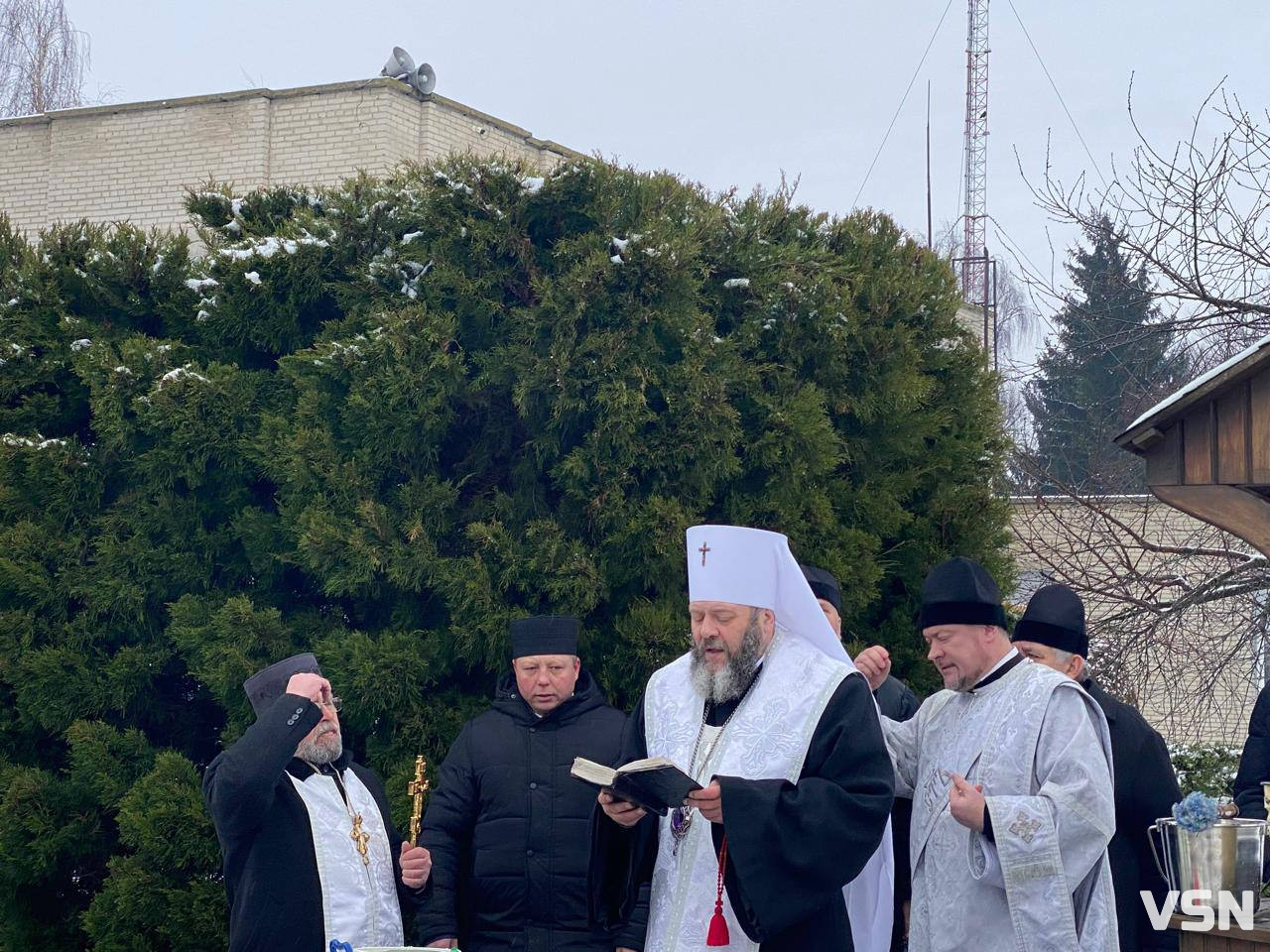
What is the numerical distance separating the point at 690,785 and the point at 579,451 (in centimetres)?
272

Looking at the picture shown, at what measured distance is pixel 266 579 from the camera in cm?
687

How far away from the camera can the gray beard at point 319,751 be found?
470 cm

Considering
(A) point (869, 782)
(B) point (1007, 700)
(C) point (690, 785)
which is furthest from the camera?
(B) point (1007, 700)

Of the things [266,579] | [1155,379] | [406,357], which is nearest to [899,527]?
[406,357]

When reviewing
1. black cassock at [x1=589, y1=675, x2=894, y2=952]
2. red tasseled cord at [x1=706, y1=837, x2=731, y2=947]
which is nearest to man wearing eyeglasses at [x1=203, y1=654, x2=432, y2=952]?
black cassock at [x1=589, y1=675, x2=894, y2=952]

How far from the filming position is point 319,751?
4.74m

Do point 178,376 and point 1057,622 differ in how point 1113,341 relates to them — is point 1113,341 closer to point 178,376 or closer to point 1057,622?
point 1057,622

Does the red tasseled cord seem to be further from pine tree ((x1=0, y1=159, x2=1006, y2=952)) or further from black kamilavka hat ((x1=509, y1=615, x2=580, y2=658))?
pine tree ((x1=0, y1=159, x2=1006, y2=952))

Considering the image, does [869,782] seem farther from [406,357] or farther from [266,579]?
[266,579]

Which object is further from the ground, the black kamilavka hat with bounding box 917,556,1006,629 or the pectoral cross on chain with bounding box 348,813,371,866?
the black kamilavka hat with bounding box 917,556,1006,629

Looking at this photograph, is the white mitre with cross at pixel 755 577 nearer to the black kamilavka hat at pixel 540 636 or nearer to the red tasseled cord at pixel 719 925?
the red tasseled cord at pixel 719 925

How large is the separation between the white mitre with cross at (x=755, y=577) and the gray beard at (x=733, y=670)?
0.34 feet

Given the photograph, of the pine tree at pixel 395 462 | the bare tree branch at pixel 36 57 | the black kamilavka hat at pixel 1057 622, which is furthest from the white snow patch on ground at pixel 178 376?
the bare tree branch at pixel 36 57

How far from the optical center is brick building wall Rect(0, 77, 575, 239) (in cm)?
1450
